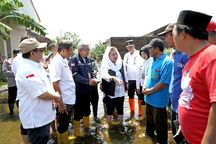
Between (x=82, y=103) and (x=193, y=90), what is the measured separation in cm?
472

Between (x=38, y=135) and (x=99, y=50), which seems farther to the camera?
(x=99, y=50)

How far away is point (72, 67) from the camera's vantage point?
624 centimetres

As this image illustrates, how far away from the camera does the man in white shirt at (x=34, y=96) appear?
3.56 metres

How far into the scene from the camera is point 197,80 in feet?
6.09

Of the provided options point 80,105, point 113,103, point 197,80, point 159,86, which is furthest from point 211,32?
point 113,103

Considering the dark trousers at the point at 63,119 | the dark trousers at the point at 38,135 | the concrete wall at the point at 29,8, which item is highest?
the concrete wall at the point at 29,8

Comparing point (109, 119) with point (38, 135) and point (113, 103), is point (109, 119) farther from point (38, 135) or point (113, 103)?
point (38, 135)

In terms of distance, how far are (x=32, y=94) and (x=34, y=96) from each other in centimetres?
4

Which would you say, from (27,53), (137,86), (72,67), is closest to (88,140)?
(72,67)

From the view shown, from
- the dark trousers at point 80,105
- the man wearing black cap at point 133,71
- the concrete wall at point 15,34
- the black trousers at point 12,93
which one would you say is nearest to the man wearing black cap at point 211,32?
the dark trousers at point 80,105

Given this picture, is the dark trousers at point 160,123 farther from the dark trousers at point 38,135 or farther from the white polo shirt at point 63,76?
the dark trousers at point 38,135

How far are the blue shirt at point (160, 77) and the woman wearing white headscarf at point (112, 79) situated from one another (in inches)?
59.0

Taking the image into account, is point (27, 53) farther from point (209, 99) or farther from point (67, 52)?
point (209, 99)

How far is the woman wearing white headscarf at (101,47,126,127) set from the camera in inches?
257
